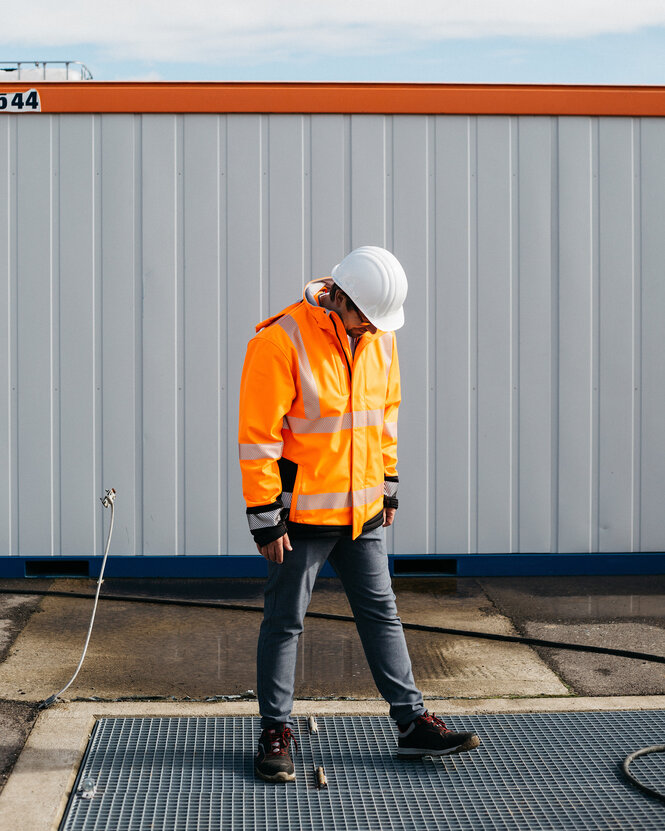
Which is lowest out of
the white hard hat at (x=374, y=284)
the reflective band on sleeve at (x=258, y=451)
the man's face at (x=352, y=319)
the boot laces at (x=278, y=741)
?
the boot laces at (x=278, y=741)

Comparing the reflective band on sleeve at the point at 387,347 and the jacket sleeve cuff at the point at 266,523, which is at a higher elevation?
the reflective band on sleeve at the point at 387,347

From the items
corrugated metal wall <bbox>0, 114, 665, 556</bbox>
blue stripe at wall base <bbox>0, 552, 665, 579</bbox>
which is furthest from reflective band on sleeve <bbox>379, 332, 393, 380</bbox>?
blue stripe at wall base <bbox>0, 552, 665, 579</bbox>

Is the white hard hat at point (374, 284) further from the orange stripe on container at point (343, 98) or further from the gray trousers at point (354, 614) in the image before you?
the orange stripe on container at point (343, 98)

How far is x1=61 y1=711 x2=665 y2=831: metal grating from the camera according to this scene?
323 cm

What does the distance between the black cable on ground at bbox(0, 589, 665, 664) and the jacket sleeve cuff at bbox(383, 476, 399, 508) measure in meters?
1.45

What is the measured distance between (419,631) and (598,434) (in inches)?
82.0

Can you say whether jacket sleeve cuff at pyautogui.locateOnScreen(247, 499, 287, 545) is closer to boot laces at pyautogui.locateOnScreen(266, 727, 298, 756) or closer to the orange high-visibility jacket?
the orange high-visibility jacket

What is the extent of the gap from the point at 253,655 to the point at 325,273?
2.56 m

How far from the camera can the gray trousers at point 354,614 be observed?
11.6 ft

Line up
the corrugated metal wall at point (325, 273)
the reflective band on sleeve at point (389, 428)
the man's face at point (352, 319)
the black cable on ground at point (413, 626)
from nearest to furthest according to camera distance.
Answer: the man's face at point (352, 319)
the reflective band on sleeve at point (389, 428)
the black cable on ground at point (413, 626)
the corrugated metal wall at point (325, 273)

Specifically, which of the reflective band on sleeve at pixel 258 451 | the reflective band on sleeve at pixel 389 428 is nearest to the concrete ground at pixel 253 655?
the reflective band on sleeve at pixel 389 428

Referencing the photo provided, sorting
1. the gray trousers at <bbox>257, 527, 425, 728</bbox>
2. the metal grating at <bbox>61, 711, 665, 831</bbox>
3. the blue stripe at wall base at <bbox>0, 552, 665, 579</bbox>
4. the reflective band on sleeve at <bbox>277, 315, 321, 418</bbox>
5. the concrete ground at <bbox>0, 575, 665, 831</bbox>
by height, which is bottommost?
the metal grating at <bbox>61, 711, 665, 831</bbox>

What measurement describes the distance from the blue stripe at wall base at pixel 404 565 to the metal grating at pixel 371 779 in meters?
2.38

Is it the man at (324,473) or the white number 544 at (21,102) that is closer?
the man at (324,473)
